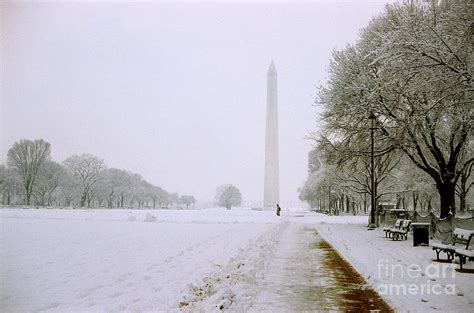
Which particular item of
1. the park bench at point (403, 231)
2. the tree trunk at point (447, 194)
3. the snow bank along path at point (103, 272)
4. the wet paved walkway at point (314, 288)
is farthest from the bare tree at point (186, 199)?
the wet paved walkway at point (314, 288)

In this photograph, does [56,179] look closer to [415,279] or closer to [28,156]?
[28,156]

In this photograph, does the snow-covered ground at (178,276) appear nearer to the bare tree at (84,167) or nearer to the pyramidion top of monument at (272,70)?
the pyramidion top of monument at (272,70)

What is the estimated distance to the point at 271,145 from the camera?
58.7 metres

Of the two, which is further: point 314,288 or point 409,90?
point 409,90

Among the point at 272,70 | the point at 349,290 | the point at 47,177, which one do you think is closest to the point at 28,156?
the point at 47,177

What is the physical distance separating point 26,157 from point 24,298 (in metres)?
63.4

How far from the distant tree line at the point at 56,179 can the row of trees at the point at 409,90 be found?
5192 centimetres

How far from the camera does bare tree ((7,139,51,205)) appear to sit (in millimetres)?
63375

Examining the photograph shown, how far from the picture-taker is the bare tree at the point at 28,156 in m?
63.4

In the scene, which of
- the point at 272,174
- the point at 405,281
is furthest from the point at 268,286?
the point at 272,174

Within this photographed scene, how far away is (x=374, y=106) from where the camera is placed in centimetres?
2134

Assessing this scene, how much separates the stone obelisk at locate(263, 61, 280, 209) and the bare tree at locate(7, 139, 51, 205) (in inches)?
1312

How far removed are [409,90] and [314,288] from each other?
361 inches

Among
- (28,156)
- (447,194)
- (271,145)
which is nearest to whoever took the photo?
(447,194)
